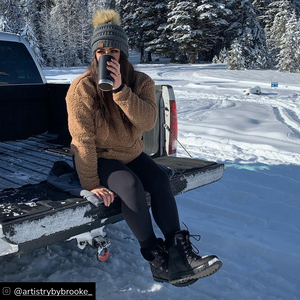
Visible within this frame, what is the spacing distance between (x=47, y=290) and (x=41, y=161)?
55.5 inches

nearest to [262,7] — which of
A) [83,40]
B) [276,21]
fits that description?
[276,21]

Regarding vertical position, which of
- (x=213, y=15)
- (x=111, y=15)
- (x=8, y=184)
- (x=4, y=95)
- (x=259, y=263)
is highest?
(x=213, y=15)

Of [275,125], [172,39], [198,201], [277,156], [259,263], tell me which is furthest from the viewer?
[172,39]

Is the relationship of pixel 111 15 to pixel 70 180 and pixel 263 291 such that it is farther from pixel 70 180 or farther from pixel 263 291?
pixel 263 291

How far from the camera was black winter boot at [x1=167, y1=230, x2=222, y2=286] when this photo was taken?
240 centimetres

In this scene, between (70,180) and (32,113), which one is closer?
(70,180)

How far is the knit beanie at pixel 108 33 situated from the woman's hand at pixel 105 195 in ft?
3.43

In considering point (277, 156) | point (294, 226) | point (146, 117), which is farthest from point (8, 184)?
point (277, 156)

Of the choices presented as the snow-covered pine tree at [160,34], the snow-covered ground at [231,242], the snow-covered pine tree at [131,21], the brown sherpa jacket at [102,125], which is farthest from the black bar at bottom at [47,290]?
the snow-covered pine tree at [131,21]

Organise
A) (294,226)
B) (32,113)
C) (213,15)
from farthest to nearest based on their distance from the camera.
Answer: (213,15) → (32,113) → (294,226)

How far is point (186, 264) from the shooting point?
2.44 m

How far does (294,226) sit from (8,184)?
2.84 meters

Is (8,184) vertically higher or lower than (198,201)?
higher

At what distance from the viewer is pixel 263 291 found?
9.16 ft
